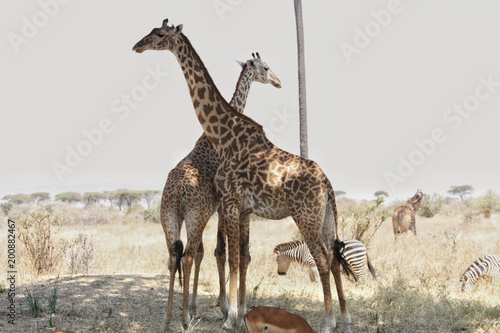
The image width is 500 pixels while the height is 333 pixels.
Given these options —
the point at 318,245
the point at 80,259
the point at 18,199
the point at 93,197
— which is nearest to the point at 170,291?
the point at 318,245

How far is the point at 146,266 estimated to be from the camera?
33.9ft

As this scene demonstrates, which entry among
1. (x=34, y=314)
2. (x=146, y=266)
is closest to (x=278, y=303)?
(x=34, y=314)

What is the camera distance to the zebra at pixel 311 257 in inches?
355

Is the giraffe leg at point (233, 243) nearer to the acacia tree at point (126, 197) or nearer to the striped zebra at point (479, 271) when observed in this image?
the striped zebra at point (479, 271)

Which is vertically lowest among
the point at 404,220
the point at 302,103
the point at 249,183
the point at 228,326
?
the point at 228,326

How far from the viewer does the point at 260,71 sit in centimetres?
722

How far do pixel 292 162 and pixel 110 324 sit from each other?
3.24 m

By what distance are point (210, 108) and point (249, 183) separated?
121 cm

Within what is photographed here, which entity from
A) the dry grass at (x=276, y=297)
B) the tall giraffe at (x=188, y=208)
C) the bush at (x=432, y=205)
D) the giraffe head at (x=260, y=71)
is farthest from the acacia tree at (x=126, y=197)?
the tall giraffe at (x=188, y=208)

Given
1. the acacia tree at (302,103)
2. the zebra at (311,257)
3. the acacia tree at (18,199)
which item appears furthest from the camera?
the acacia tree at (18,199)

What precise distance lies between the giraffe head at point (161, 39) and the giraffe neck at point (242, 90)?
1320 millimetres

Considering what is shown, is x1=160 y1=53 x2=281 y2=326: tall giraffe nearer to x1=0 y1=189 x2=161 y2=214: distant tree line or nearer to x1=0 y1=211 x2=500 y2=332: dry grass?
x1=0 y1=211 x2=500 y2=332: dry grass

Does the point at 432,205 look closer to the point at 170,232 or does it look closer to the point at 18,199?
the point at 170,232

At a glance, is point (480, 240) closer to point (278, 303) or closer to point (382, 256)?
point (382, 256)
